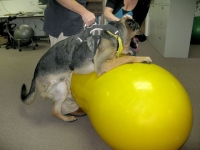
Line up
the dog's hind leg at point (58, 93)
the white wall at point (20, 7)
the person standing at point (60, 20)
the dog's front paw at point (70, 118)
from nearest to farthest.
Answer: the dog's hind leg at point (58, 93)
the person standing at point (60, 20)
the dog's front paw at point (70, 118)
the white wall at point (20, 7)

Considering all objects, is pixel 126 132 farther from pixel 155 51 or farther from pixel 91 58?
pixel 155 51

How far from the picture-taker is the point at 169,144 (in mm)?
1545

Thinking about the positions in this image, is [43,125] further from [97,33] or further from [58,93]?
[97,33]

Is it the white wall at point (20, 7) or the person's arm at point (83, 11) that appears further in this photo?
the white wall at point (20, 7)

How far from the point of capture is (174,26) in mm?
4922

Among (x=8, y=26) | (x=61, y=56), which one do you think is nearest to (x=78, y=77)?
(x=61, y=56)

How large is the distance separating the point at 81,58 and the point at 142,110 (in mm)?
850

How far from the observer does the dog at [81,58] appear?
1872mm

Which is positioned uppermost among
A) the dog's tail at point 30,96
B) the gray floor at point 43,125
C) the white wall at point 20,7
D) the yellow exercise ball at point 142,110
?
the white wall at point 20,7

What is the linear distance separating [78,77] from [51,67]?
320 mm

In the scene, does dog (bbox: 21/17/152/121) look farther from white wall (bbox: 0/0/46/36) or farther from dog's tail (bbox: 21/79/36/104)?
white wall (bbox: 0/0/46/36)

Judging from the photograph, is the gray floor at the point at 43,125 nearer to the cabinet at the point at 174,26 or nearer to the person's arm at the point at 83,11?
the cabinet at the point at 174,26

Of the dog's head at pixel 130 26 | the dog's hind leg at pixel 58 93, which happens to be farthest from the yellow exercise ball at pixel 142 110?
the dog's hind leg at pixel 58 93

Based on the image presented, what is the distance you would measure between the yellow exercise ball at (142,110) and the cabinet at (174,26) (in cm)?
362
